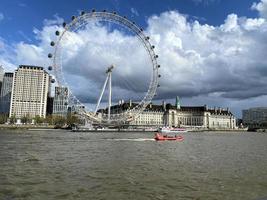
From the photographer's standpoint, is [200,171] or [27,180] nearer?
[27,180]

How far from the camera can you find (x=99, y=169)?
27688mm

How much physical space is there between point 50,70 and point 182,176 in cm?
5497

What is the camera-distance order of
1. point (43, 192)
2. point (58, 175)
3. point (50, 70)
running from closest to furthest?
point (43, 192) < point (58, 175) < point (50, 70)

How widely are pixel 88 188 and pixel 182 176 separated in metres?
7.68

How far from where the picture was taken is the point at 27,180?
73.9ft

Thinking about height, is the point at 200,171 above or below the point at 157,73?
below

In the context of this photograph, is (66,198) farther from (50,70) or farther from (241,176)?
(50,70)

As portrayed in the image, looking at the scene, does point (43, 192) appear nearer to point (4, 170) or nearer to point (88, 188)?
point (88, 188)

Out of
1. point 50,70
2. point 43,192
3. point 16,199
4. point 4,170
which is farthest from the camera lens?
point 50,70

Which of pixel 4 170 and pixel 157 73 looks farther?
pixel 157 73

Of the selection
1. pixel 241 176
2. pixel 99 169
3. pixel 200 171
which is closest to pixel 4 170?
pixel 99 169

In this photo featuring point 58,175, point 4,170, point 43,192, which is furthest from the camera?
point 4,170

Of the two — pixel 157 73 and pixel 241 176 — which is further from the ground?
pixel 157 73

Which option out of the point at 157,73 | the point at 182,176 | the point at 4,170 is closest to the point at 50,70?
the point at 157,73
